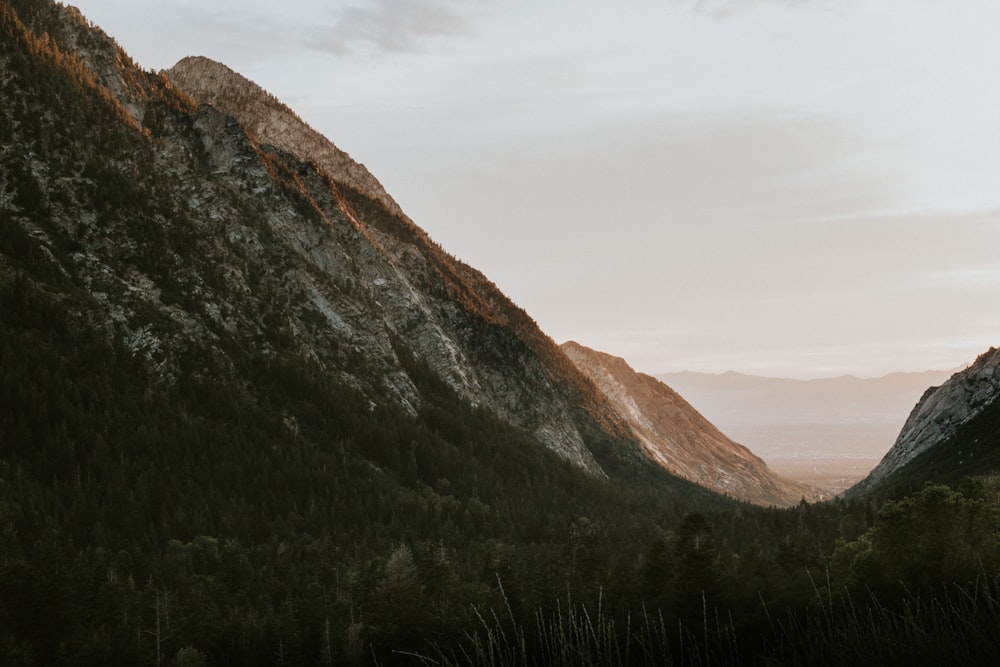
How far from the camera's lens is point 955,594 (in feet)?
97.2

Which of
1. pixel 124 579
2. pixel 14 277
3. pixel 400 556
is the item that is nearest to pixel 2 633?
pixel 124 579

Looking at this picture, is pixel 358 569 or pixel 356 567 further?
pixel 356 567

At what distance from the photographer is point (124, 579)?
135625 mm

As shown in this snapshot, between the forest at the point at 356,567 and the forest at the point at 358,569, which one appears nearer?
the forest at the point at 356,567

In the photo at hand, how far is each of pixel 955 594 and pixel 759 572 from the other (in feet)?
265

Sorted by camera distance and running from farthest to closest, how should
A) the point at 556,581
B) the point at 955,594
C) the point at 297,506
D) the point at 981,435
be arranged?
the point at 297,506 → the point at 981,435 → the point at 556,581 → the point at 955,594

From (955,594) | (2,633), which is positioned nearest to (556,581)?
(2,633)

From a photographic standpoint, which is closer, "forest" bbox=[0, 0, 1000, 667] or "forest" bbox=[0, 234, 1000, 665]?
"forest" bbox=[0, 0, 1000, 667]

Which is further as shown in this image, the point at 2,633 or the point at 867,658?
the point at 2,633

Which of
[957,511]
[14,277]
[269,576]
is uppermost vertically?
[14,277]

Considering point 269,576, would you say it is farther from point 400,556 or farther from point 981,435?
point 981,435

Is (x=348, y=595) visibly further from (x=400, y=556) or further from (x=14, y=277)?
(x=14, y=277)

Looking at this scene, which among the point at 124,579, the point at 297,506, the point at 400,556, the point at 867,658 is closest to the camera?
the point at 867,658

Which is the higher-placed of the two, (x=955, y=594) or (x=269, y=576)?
(x=955, y=594)
